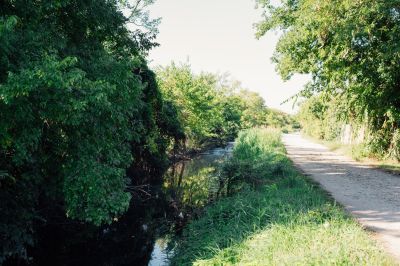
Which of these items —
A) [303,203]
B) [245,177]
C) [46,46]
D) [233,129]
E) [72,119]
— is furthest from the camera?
[233,129]

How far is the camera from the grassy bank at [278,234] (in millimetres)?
5617

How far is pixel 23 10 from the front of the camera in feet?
23.1

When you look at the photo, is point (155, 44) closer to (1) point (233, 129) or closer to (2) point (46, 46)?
(2) point (46, 46)

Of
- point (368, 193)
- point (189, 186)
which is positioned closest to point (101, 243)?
point (189, 186)

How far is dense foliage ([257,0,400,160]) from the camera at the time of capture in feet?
41.6

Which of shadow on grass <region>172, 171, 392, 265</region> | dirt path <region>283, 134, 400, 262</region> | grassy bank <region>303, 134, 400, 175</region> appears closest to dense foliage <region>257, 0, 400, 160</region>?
grassy bank <region>303, 134, 400, 175</region>

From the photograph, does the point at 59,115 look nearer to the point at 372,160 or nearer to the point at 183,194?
the point at 183,194

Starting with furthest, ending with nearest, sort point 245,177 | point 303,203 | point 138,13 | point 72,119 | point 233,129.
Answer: point 233,129, point 138,13, point 245,177, point 303,203, point 72,119

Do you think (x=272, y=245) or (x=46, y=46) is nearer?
(x=272, y=245)

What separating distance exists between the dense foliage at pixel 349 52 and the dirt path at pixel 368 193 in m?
3.23

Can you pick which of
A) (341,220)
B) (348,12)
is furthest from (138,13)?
(341,220)

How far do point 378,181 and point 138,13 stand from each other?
17270 millimetres

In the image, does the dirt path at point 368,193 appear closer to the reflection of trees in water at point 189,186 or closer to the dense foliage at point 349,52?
the dense foliage at point 349,52

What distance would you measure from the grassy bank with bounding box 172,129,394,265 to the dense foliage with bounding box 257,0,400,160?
6.16 metres
